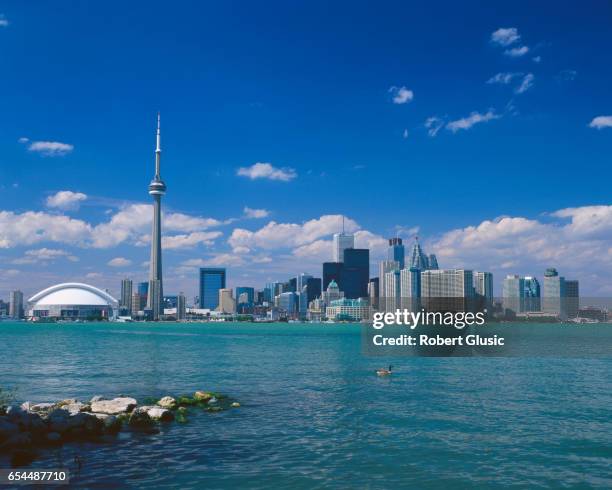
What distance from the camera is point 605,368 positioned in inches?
2968

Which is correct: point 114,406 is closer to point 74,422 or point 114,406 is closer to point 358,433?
point 74,422

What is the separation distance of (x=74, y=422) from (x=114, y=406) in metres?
5.07

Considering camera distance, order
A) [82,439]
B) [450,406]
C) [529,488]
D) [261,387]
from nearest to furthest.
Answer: [529,488], [82,439], [450,406], [261,387]

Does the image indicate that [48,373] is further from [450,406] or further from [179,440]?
[450,406]

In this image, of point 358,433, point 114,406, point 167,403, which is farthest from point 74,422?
point 358,433

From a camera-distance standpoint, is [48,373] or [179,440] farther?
→ [48,373]

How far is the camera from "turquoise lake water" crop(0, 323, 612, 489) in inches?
1016

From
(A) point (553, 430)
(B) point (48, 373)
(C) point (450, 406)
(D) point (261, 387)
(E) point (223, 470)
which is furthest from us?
(B) point (48, 373)

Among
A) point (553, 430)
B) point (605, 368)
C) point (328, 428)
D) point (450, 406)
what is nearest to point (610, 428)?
point (553, 430)

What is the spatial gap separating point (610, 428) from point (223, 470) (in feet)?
83.2

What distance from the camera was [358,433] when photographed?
3434 cm

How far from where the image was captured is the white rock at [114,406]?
37312mm

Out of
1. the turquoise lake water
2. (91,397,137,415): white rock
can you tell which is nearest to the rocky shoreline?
(91,397,137,415): white rock

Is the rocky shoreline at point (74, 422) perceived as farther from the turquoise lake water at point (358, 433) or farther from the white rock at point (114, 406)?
the turquoise lake water at point (358, 433)
